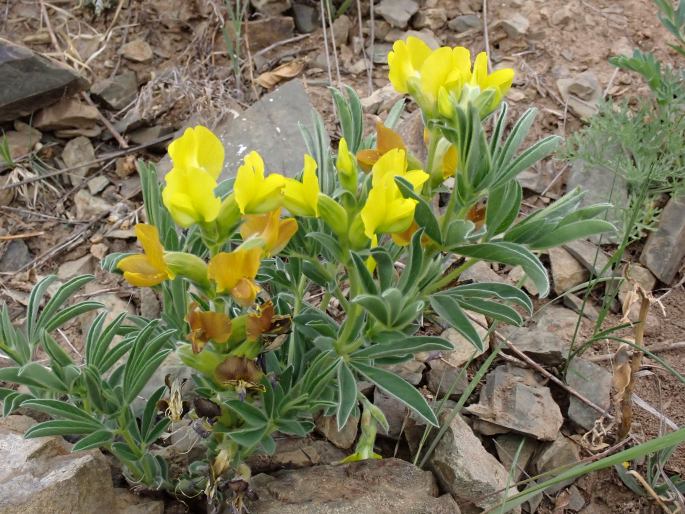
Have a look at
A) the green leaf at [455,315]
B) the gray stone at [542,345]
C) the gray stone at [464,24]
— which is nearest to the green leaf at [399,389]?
the green leaf at [455,315]

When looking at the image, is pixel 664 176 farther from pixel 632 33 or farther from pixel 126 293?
pixel 126 293

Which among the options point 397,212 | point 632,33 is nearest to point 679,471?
point 397,212

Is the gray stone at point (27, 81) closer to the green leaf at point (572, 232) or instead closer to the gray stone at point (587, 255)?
the gray stone at point (587, 255)

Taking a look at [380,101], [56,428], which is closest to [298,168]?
[380,101]

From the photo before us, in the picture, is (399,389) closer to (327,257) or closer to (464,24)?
(327,257)

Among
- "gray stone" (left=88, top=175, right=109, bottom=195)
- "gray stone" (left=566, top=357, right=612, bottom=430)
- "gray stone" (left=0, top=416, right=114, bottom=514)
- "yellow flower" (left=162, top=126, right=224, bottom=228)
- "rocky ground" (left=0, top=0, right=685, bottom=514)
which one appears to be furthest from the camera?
"gray stone" (left=88, top=175, right=109, bottom=195)

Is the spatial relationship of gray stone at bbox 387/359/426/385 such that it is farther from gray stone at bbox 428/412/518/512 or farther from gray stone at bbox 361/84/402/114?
gray stone at bbox 361/84/402/114

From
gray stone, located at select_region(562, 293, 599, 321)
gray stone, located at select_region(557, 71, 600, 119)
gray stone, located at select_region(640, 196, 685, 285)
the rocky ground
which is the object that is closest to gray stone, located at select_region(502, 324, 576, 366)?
the rocky ground

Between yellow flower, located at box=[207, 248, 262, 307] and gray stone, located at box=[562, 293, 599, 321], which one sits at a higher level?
yellow flower, located at box=[207, 248, 262, 307]
